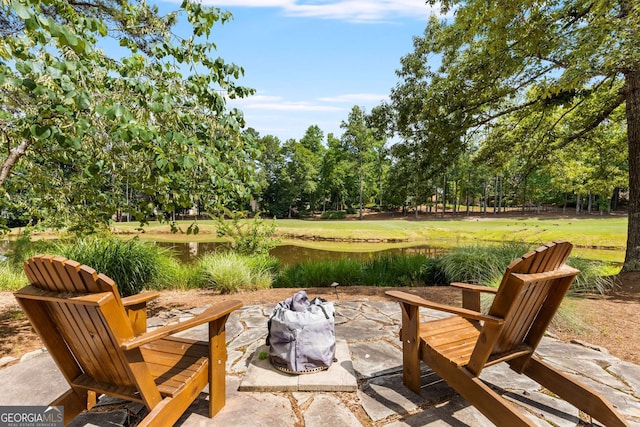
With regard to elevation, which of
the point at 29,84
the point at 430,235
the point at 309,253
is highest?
the point at 29,84

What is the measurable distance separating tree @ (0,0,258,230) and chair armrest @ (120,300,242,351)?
97cm

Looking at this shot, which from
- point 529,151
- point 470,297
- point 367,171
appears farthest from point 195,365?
point 367,171

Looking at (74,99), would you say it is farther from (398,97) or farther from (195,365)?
(398,97)

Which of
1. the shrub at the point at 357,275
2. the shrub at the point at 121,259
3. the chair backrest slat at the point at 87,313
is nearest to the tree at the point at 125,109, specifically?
the chair backrest slat at the point at 87,313

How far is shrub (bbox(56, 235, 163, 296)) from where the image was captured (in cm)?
566

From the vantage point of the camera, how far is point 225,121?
2.63 metres

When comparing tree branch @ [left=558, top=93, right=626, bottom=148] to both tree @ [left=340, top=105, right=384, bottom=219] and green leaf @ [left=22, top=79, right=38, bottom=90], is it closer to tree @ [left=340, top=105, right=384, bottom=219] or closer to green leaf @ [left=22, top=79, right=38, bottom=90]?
green leaf @ [left=22, top=79, right=38, bottom=90]

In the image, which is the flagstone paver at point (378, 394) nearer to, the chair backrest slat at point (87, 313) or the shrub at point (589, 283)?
the chair backrest slat at point (87, 313)

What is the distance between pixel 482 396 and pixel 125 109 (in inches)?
103

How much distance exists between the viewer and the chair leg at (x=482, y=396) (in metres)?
1.67

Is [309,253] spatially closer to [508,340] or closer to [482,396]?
[508,340]

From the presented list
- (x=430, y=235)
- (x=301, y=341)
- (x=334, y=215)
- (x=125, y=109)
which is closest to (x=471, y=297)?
(x=301, y=341)

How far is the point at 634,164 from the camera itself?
5.83 m

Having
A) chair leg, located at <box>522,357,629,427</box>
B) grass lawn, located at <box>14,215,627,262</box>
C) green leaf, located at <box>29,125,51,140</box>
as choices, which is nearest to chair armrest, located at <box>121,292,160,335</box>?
green leaf, located at <box>29,125,51,140</box>
